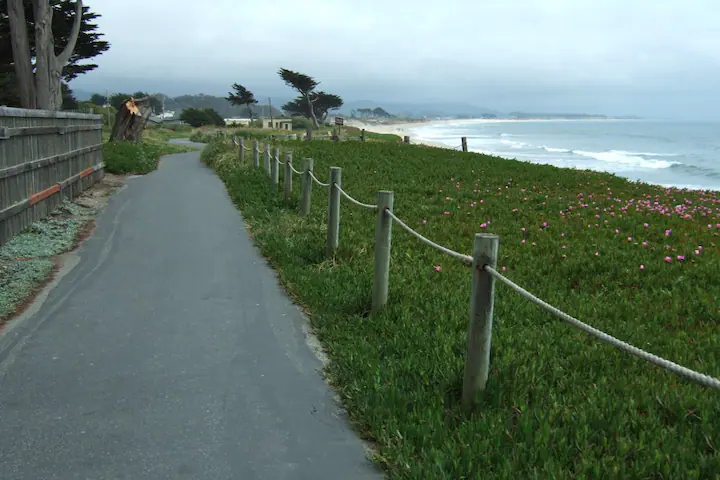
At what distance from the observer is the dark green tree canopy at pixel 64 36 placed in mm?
22438

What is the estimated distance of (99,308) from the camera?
5934mm

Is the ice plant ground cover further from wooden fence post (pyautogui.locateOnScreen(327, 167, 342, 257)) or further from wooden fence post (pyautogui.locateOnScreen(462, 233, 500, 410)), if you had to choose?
wooden fence post (pyautogui.locateOnScreen(327, 167, 342, 257))

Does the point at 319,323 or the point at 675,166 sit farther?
A: the point at 675,166

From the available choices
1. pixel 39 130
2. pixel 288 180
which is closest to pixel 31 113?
pixel 39 130

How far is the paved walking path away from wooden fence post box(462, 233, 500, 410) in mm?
779

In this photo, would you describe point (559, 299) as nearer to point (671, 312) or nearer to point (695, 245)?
point (671, 312)

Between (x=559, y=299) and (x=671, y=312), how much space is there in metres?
0.99

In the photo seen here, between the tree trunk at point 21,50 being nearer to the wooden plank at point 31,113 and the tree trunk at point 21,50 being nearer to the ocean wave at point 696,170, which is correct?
the wooden plank at point 31,113

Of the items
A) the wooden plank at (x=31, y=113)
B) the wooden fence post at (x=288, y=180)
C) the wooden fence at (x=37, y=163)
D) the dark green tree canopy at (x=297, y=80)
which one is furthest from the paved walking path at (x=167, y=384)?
the dark green tree canopy at (x=297, y=80)

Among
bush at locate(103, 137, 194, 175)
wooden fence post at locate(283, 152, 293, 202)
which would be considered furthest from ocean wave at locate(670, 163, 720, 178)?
wooden fence post at locate(283, 152, 293, 202)

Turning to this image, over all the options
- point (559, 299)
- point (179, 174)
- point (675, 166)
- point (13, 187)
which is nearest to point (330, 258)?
point (559, 299)

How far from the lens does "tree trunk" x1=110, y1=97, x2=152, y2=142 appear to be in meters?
28.9

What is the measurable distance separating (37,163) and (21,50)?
1195 centimetres

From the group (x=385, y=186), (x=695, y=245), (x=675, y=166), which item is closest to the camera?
(x=695, y=245)
